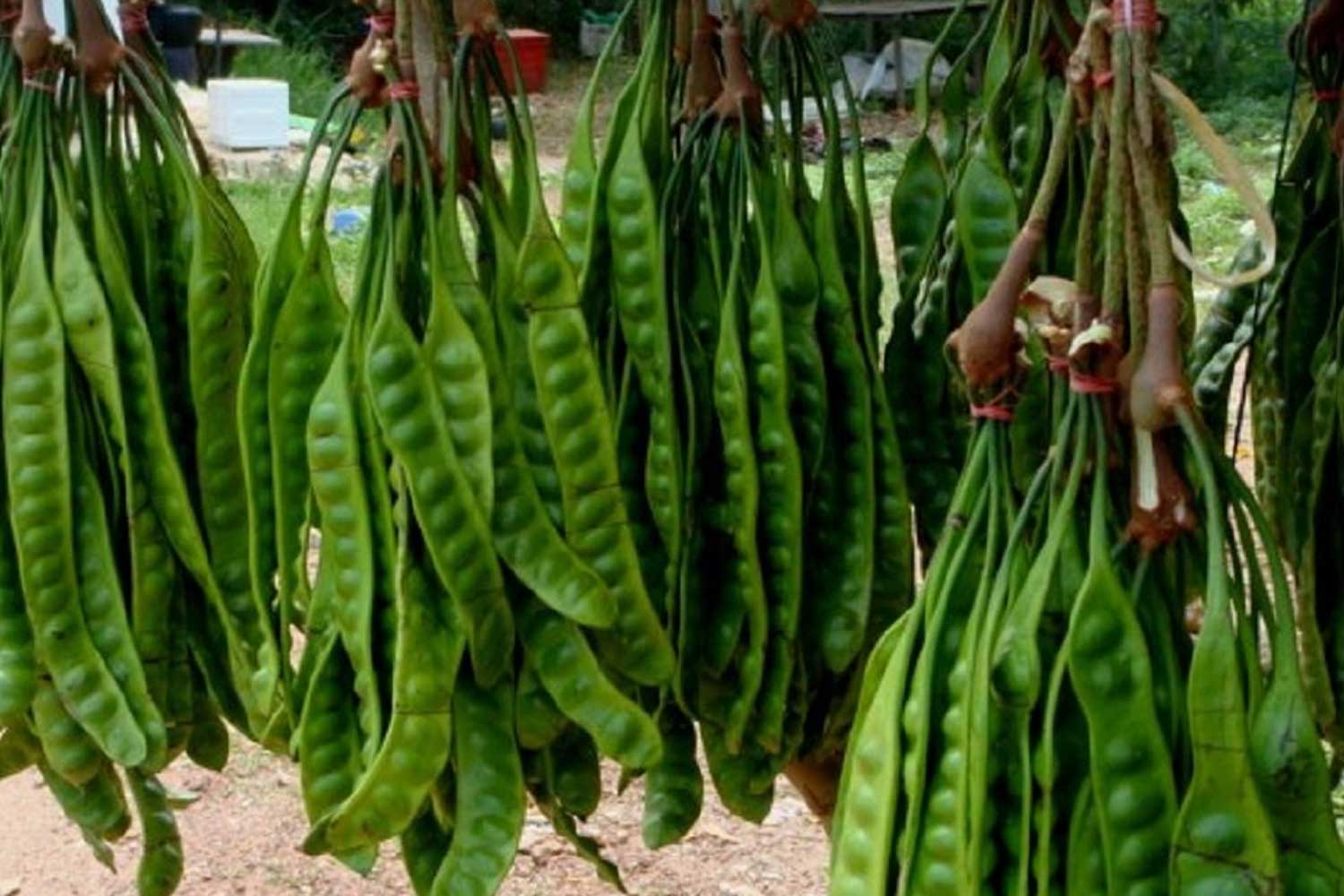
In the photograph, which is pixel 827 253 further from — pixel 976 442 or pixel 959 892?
pixel 959 892

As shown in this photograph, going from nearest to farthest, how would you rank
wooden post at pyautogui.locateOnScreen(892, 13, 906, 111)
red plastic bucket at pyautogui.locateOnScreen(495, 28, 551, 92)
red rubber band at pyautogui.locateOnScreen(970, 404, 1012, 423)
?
red rubber band at pyautogui.locateOnScreen(970, 404, 1012, 423) → red plastic bucket at pyautogui.locateOnScreen(495, 28, 551, 92) → wooden post at pyautogui.locateOnScreen(892, 13, 906, 111)

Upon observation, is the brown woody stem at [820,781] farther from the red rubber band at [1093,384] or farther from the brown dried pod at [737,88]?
the red rubber band at [1093,384]

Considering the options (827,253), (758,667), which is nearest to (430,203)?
(827,253)

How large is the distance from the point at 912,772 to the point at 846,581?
0.51 metres

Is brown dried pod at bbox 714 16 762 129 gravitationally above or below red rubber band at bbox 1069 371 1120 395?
above

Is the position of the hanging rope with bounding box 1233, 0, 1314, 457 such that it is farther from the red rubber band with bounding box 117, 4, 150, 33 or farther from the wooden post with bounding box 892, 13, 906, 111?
the wooden post with bounding box 892, 13, 906, 111

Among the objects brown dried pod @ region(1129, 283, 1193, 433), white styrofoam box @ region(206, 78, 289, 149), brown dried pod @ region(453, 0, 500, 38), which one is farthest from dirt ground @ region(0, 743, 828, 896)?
white styrofoam box @ region(206, 78, 289, 149)

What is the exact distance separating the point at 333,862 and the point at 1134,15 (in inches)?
150

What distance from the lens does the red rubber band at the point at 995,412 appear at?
1284 millimetres

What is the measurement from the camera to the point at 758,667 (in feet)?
5.57

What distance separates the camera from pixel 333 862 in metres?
4.66

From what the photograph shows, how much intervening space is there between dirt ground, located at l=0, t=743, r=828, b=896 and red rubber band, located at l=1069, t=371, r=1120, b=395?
336 centimetres

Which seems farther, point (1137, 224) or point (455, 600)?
point (455, 600)

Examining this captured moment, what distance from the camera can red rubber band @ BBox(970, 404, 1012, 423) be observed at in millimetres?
1284
